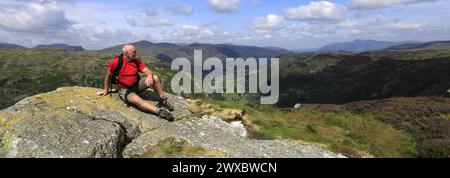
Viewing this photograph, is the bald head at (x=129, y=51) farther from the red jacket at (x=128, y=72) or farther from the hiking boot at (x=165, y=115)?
the hiking boot at (x=165, y=115)

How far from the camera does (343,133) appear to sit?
83.6 feet

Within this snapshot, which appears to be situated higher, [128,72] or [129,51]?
[129,51]

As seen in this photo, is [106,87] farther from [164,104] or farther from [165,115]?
[165,115]

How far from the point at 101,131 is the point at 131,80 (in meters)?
4.82

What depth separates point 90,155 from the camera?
44.8 feet

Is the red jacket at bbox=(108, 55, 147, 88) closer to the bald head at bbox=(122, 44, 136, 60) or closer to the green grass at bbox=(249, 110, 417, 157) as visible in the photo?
the bald head at bbox=(122, 44, 136, 60)

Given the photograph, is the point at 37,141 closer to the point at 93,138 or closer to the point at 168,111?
the point at 93,138

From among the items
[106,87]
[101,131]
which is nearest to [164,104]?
[106,87]

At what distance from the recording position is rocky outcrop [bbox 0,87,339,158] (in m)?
13.8

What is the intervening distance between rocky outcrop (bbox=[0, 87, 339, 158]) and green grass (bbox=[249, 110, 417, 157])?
167 centimetres

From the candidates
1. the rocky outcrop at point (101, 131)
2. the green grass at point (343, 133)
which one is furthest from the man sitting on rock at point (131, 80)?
the green grass at point (343, 133)

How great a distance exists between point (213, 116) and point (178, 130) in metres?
4.25
